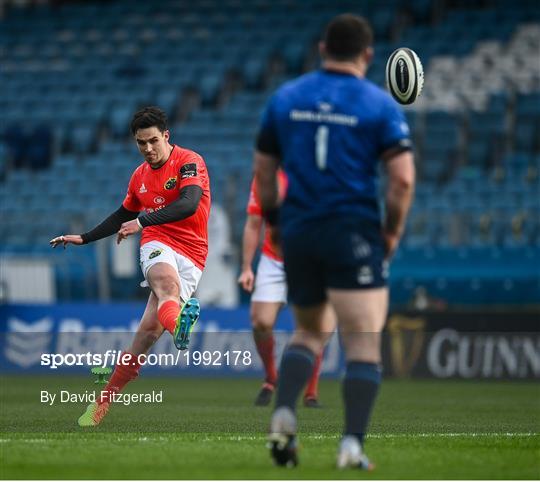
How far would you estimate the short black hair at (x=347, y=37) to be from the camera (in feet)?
21.0

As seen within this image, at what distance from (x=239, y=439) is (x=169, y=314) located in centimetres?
124

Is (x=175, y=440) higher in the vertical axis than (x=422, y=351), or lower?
higher

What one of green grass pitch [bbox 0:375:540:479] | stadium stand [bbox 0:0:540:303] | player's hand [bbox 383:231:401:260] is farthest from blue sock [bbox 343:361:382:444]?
stadium stand [bbox 0:0:540:303]

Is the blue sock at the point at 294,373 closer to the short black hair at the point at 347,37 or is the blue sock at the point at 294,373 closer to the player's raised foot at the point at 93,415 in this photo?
the short black hair at the point at 347,37

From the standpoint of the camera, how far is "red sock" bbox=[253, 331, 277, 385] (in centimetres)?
1185

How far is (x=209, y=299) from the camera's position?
19453 millimetres

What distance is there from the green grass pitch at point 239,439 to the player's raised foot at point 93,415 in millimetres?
56

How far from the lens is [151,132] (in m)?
9.33

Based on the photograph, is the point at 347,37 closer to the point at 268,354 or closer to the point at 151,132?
the point at 151,132

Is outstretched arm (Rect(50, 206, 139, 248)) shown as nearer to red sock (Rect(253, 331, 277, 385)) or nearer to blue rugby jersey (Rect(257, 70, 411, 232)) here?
red sock (Rect(253, 331, 277, 385))

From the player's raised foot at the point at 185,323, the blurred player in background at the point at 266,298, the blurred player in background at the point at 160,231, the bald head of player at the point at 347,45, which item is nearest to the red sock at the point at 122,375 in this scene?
the blurred player in background at the point at 160,231

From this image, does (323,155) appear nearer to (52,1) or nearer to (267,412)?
(267,412)

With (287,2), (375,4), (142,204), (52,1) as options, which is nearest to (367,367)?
(142,204)

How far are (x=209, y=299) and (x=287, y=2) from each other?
458 inches
